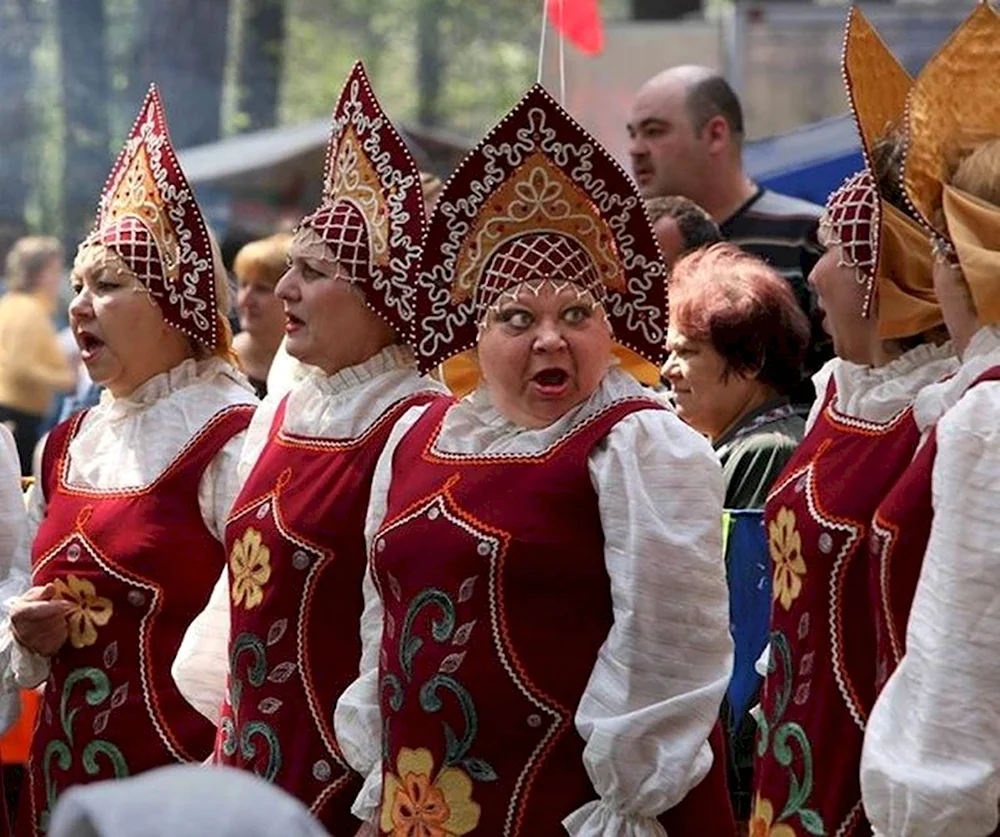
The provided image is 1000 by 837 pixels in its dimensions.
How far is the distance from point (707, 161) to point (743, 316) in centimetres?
205

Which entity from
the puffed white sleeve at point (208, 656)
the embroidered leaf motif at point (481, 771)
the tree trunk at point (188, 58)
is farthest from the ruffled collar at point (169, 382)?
the tree trunk at point (188, 58)

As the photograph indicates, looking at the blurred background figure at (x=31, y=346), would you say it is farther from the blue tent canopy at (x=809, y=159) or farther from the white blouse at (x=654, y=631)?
the white blouse at (x=654, y=631)

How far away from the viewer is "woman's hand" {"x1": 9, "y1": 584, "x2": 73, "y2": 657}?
6.14 meters

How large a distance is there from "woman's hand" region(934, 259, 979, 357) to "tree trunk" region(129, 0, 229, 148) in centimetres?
1512

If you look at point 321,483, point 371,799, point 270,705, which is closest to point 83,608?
point 270,705

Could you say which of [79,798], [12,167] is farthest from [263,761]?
[12,167]

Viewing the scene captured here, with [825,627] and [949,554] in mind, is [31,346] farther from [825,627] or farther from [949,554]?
[949,554]

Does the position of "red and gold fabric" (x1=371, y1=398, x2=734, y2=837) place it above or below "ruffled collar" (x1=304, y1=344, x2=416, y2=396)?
below

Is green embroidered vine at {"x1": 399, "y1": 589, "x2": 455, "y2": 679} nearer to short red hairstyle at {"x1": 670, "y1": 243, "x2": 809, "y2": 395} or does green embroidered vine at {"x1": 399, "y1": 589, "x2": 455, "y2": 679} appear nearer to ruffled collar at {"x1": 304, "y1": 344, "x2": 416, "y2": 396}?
ruffled collar at {"x1": 304, "y1": 344, "x2": 416, "y2": 396}

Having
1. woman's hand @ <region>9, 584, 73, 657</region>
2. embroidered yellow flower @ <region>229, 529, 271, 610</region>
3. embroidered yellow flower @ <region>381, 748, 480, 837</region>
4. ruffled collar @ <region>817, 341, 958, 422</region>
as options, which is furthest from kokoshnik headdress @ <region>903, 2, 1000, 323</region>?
woman's hand @ <region>9, 584, 73, 657</region>

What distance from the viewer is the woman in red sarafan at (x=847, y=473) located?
489cm

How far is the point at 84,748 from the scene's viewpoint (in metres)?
6.21

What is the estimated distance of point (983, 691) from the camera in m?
4.28

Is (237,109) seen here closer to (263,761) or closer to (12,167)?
(12,167)
